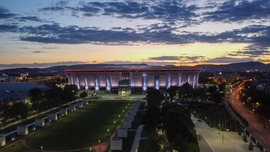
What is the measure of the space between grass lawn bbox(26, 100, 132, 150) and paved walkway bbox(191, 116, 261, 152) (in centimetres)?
1744

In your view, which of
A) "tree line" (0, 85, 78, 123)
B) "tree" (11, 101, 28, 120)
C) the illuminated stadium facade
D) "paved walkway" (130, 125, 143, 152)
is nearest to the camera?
"paved walkway" (130, 125, 143, 152)

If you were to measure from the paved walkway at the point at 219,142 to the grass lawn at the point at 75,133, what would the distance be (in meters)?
17.4

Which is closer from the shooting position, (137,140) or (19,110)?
(137,140)

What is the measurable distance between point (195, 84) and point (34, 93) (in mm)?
89364

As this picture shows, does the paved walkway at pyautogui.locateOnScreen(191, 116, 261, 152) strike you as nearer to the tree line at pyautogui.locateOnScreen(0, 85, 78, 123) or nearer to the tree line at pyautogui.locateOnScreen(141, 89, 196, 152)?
the tree line at pyautogui.locateOnScreen(141, 89, 196, 152)

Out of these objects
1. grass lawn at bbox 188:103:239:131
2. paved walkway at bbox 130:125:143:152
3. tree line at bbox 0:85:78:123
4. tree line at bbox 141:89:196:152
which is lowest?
grass lawn at bbox 188:103:239:131

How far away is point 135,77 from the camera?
107 meters

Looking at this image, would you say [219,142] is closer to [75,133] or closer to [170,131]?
[170,131]

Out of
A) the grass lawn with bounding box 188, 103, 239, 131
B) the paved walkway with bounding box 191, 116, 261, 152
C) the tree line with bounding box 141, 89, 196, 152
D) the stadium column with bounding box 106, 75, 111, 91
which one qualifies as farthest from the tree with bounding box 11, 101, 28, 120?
the stadium column with bounding box 106, 75, 111, 91

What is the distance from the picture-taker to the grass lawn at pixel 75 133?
31828 millimetres

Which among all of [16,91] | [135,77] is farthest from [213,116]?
[16,91]

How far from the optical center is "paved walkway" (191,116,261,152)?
3027 centimetres

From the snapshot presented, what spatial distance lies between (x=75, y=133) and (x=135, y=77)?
7161 cm

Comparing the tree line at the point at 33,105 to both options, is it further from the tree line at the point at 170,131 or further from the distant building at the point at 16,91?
the tree line at the point at 170,131
